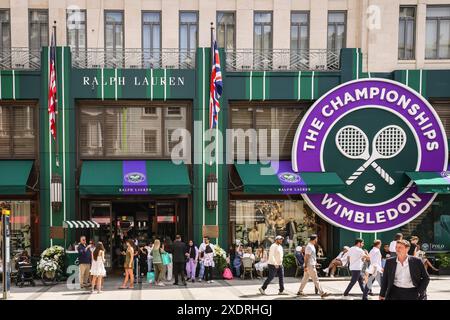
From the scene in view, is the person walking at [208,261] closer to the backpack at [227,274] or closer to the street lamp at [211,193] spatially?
the backpack at [227,274]

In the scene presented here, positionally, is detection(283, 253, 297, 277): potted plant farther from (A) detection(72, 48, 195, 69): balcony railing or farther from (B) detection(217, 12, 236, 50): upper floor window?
(B) detection(217, 12, 236, 50): upper floor window

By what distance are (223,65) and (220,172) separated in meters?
4.30

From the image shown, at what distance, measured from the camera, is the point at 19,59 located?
2025 cm

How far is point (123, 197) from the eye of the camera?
67.9 feet

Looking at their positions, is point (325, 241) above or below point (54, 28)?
below

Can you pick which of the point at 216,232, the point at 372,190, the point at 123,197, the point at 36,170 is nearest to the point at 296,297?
the point at 216,232

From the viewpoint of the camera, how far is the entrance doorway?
20.8 m

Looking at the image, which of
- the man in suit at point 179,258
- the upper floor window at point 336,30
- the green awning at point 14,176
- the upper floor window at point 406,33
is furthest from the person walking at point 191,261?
the upper floor window at point 406,33

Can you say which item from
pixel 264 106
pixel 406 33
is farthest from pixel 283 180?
pixel 406 33

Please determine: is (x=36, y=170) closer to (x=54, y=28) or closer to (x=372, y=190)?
(x=54, y=28)

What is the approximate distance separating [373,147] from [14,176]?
14.2 meters

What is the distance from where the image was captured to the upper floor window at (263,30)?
21141mm

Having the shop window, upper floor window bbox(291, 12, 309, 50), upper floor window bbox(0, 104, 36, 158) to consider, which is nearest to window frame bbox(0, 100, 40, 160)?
upper floor window bbox(0, 104, 36, 158)

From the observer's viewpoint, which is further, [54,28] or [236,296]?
[54,28]
